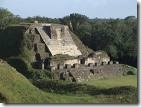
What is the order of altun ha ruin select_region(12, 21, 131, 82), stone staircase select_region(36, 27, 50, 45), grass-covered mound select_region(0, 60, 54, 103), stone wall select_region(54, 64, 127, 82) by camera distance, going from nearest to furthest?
grass-covered mound select_region(0, 60, 54, 103), stone wall select_region(54, 64, 127, 82), altun ha ruin select_region(12, 21, 131, 82), stone staircase select_region(36, 27, 50, 45)

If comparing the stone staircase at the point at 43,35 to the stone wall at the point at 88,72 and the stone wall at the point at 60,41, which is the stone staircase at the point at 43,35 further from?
the stone wall at the point at 88,72

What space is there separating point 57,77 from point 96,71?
3.00 m

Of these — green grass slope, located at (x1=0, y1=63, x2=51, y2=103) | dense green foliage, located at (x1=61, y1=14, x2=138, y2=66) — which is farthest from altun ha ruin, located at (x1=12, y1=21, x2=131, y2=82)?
green grass slope, located at (x1=0, y1=63, x2=51, y2=103)

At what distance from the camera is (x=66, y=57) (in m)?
28.3

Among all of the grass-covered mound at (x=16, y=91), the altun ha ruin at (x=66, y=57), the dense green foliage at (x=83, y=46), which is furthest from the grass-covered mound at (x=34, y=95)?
the altun ha ruin at (x=66, y=57)

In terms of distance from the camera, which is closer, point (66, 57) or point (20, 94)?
point (20, 94)

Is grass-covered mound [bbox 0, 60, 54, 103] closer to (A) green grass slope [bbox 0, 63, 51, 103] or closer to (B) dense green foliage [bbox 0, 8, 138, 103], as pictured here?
(A) green grass slope [bbox 0, 63, 51, 103]

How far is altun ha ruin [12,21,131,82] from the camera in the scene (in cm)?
2539

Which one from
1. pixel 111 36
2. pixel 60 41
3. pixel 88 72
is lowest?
pixel 88 72

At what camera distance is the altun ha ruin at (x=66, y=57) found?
25.4m

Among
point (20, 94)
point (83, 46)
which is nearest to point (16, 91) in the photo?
point (20, 94)

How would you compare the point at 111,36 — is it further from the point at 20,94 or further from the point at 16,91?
the point at 20,94

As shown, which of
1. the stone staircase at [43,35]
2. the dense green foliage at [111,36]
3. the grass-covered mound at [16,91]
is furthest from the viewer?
the stone staircase at [43,35]

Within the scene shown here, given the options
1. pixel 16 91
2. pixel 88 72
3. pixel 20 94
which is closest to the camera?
pixel 20 94
